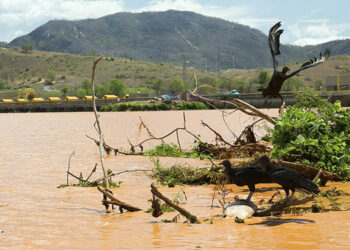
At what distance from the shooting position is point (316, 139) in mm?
9875

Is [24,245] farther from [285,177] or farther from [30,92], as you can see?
[30,92]

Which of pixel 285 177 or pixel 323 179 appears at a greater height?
pixel 285 177

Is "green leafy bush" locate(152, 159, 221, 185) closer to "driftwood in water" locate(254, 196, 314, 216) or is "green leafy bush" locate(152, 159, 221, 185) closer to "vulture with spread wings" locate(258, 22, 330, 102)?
"vulture with spread wings" locate(258, 22, 330, 102)

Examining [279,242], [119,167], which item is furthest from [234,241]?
[119,167]

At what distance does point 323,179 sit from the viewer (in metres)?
9.69

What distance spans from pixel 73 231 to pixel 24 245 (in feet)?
2.78

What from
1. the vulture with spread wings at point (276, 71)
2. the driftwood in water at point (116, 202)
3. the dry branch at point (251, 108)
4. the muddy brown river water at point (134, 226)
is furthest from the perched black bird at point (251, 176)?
the dry branch at point (251, 108)

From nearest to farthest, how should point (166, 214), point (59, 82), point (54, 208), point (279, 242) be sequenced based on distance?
point (279, 242) → point (166, 214) → point (54, 208) → point (59, 82)

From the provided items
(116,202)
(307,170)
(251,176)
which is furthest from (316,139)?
(116,202)

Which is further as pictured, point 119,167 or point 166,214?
point 119,167

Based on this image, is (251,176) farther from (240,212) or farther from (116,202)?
(116,202)

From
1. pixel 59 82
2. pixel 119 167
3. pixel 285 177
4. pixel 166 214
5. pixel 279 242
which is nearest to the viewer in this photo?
pixel 279 242

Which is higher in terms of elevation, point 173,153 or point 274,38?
point 274,38

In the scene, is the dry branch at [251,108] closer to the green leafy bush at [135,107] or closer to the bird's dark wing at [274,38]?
the bird's dark wing at [274,38]
